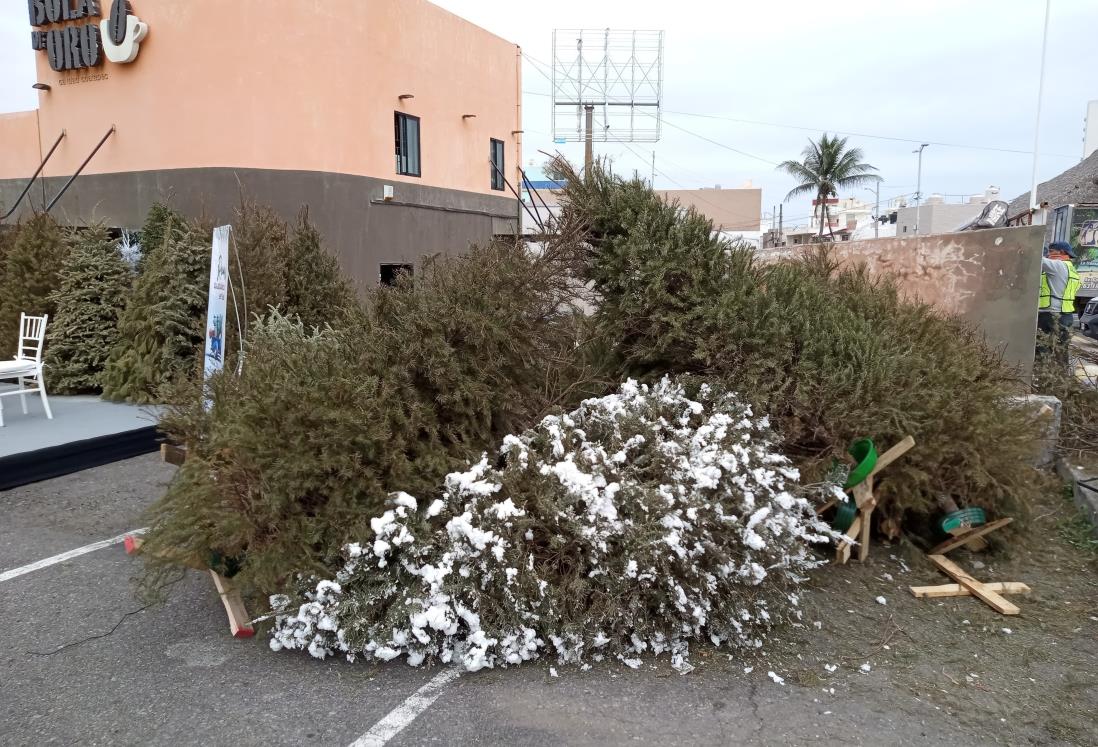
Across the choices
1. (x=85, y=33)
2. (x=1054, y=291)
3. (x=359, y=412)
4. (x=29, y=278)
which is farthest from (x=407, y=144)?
(x=359, y=412)

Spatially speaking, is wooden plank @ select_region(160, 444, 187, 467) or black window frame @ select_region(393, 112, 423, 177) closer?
wooden plank @ select_region(160, 444, 187, 467)

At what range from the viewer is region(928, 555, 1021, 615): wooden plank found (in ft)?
14.3

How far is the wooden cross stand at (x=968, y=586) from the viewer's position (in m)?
4.45

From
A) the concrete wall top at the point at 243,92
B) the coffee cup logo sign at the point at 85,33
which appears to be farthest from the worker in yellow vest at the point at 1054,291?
the coffee cup logo sign at the point at 85,33

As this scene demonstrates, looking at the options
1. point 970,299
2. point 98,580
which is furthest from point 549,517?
point 970,299

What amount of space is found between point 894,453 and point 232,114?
1033 centimetres

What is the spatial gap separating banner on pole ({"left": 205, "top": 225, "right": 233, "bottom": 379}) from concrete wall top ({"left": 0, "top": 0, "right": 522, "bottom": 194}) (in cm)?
570

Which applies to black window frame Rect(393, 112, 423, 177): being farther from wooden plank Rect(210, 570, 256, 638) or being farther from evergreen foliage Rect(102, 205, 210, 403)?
wooden plank Rect(210, 570, 256, 638)

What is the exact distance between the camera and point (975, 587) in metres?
4.60

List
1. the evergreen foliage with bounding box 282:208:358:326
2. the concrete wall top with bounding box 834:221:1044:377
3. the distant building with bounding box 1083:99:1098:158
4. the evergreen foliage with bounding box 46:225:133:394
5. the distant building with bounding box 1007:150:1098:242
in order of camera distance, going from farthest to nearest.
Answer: the distant building with bounding box 1083:99:1098:158 < the distant building with bounding box 1007:150:1098:242 < the evergreen foliage with bounding box 46:225:133:394 < the evergreen foliage with bounding box 282:208:358:326 < the concrete wall top with bounding box 834:221:1044:377

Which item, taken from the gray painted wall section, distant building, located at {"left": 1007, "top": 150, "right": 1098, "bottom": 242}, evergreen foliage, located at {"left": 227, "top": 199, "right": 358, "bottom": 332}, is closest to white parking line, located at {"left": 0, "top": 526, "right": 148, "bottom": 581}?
evergreen foliage, located at {"left": 227, "top": 199, "right": 358, "bottom": 332}

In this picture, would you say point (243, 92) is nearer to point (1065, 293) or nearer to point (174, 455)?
point (174, 455)

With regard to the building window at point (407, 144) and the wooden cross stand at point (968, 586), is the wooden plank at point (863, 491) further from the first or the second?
the building window at point (407, 144)

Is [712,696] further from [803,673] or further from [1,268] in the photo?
[1,268]
